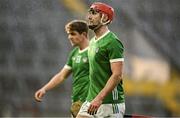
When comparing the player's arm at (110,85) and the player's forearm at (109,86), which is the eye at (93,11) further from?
the player's forearm at (109,86)

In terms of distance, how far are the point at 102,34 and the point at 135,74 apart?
7.69 m

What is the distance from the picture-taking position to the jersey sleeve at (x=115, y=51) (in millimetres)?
6426

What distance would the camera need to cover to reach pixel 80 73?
8094 mm

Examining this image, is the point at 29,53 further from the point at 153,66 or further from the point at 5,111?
the point at 153,66

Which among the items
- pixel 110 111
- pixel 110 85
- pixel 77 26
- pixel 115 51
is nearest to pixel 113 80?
pixel 110 85

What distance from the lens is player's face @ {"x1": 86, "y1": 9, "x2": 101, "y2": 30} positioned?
6633 millimetres

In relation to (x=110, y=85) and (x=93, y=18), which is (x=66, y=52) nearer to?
(x=93, y=18)

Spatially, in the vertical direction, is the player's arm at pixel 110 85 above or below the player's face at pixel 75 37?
below

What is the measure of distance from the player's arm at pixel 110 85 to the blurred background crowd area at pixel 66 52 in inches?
287

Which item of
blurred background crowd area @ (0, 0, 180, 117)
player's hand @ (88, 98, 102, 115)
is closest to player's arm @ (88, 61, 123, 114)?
player's hand @ (88, 98, 102, 115)

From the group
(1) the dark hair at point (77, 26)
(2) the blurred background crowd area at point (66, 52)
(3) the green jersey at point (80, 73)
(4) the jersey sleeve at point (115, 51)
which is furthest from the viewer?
(2) the blurred background crowd area at point (66, 52)

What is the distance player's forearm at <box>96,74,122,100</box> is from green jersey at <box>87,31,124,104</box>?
15 centimetres

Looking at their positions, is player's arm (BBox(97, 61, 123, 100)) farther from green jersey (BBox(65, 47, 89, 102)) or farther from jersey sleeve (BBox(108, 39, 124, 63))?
green jersey (BBox(65, 47, 89, 102))

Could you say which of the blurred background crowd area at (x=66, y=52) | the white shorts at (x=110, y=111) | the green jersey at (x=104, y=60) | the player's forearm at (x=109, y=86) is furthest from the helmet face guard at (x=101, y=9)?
the blurred background crowd area at (x=66, y=52)
